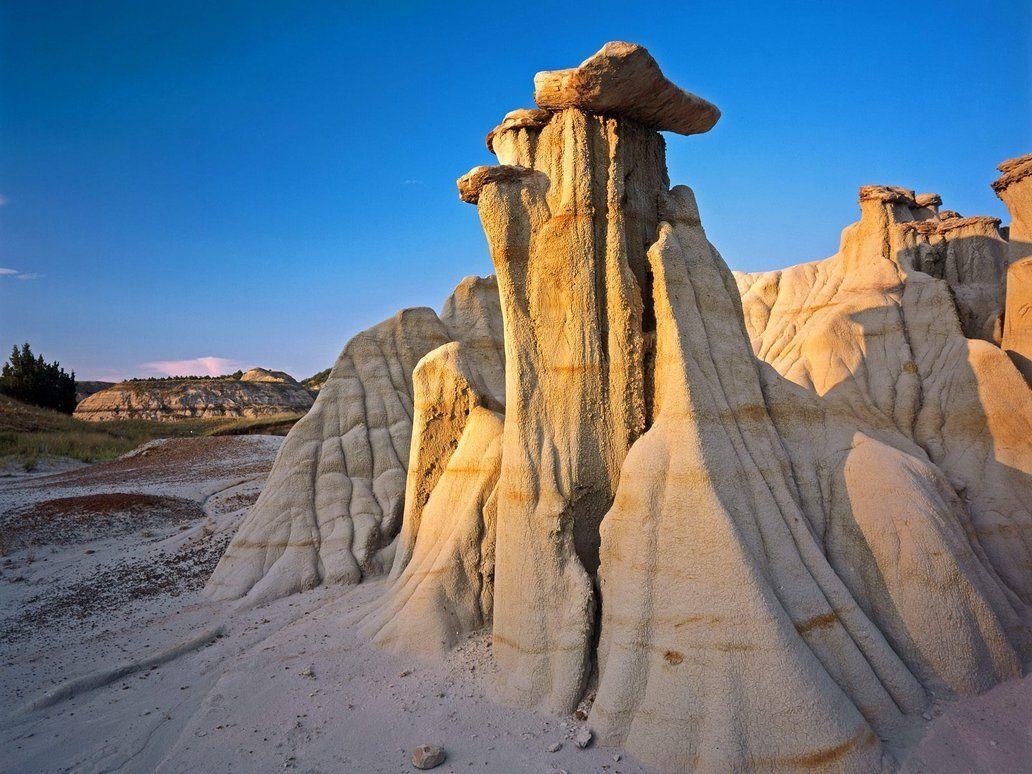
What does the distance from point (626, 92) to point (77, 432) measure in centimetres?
3932

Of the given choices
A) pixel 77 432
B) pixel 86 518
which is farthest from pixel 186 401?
pixel 86 518

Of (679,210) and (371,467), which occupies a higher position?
(679,210)

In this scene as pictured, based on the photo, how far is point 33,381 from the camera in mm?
43625

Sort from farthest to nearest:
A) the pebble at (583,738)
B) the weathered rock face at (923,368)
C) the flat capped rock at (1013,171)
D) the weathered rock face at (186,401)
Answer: the weathered rock face at (186,401) → the flat capped rock at (1013,171) → the weathered rock face at (923,368) → the pebble at (583,738)

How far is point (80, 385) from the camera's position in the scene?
227ft

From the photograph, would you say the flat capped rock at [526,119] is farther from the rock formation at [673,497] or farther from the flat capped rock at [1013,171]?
the flat capped rock at [1013,171]

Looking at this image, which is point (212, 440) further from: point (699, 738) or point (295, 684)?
point (699, 738)

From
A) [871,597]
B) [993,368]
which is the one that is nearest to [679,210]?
[871,597]

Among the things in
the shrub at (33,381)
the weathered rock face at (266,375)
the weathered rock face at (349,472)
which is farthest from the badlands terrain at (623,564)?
the weathered rock face at (266,375)

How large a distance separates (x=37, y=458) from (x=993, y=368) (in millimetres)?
36280

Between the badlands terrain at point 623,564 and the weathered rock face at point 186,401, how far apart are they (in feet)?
146

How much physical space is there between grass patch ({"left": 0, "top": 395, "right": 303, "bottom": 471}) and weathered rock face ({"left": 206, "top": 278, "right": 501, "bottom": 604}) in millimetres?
24029

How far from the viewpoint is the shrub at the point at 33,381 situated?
43188 millimetres

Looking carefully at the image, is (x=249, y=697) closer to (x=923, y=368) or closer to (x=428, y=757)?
(x=428, y=757)
